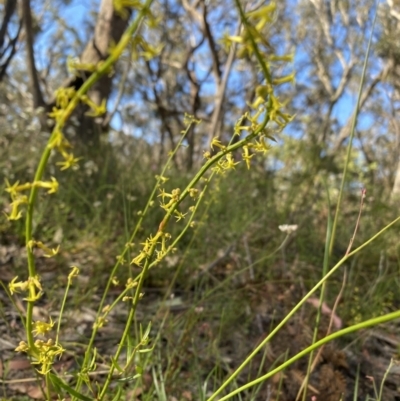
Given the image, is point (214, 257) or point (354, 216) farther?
point (354, 216)

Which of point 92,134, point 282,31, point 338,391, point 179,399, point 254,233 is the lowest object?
point 179,399

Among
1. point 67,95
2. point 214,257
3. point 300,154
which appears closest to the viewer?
point 67,95

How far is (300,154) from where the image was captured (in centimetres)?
417

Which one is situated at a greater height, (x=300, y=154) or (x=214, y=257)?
(x=300, y=154)

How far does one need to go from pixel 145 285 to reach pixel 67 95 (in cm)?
198

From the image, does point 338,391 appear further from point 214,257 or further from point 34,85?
point 34,85

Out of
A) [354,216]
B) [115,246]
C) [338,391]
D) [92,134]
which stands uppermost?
[92,134]

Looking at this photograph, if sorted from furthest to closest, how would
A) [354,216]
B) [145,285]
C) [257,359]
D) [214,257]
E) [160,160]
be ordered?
[160,160], [354,216], [214,257], [145,285], [257,359]

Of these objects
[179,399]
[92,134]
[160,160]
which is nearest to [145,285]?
[179,399]

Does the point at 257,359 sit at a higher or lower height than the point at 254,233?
lower

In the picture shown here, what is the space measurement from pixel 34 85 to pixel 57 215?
206 centimetres

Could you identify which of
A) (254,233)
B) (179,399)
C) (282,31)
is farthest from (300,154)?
(282,31)

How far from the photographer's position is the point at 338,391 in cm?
153

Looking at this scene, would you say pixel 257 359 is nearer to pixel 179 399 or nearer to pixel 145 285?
pixel 179 399
